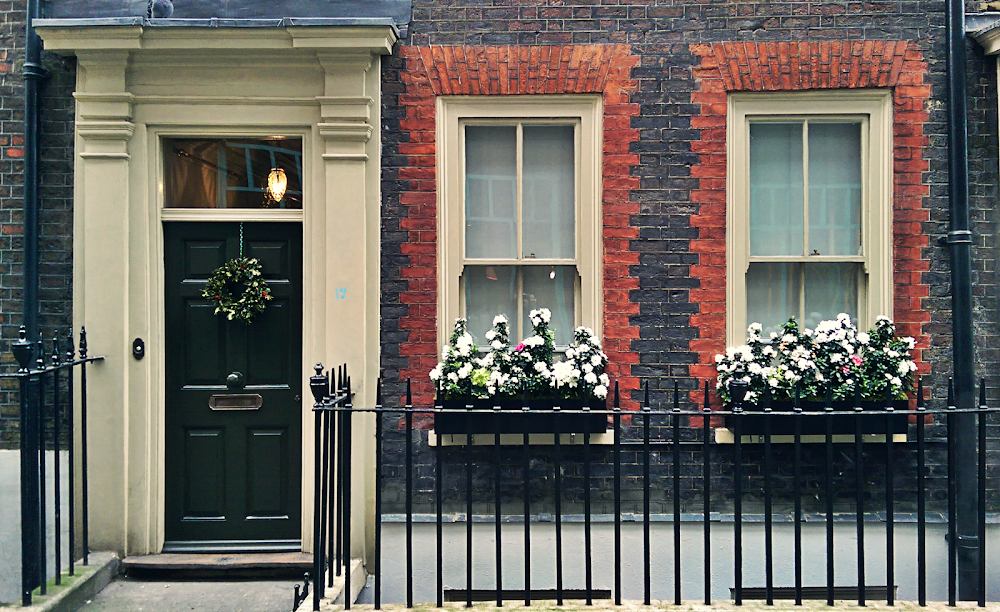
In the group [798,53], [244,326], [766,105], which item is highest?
[798,53]

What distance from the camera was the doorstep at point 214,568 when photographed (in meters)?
4.77

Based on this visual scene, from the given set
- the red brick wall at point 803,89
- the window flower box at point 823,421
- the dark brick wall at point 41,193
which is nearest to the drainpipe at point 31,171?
the dark brick wall at point 41,193

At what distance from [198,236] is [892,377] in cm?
483

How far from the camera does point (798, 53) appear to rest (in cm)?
491

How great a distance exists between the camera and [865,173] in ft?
16.5

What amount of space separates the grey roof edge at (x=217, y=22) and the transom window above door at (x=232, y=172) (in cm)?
77

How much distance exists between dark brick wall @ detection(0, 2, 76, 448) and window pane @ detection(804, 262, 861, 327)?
5245 millimetres

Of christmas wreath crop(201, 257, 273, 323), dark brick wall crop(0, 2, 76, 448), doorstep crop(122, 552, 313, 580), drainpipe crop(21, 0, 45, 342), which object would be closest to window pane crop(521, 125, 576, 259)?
christmas wreath crop(201, 257, 273, 323)

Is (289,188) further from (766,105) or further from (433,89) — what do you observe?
(766,105)

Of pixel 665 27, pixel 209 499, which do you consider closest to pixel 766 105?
pixel 665 27

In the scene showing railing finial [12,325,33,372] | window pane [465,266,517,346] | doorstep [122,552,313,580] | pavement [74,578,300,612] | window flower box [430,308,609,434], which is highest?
window pane [465,266,517,346]

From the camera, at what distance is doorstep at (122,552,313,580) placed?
4766 mm

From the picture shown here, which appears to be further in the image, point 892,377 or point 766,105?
point 766,105

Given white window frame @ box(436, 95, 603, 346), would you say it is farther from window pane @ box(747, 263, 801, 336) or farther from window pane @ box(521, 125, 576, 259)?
window pane @ box(747, 263, 801, 336)
